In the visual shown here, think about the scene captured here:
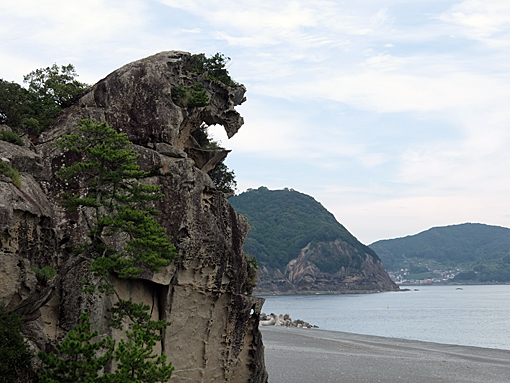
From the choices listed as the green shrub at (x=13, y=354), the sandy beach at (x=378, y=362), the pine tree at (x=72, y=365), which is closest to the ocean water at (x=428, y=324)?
the sandy beach at (x=378, y=362)

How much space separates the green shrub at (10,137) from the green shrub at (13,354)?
8.06m

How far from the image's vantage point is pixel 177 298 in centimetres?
2202

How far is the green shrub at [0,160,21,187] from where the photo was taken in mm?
16448

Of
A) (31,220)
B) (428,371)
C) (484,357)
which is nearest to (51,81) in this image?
(31,220)

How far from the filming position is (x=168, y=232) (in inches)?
840

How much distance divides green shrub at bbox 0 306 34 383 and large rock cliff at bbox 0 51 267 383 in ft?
8.82

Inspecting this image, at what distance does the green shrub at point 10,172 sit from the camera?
16.4 meters

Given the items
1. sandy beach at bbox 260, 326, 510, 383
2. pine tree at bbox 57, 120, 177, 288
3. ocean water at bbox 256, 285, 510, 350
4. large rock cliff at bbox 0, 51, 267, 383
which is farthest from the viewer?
ocean water at bbox 256, 285, 510, 350

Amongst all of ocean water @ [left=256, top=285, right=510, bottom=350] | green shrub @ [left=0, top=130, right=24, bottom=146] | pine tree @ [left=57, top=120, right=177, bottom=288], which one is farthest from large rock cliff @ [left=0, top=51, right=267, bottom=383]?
ocean water @ [left=256, top=285, right=510, bottom=350]

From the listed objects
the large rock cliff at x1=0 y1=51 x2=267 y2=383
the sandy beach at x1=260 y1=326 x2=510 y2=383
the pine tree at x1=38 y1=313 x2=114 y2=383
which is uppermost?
the large rock cliff at x1=0 y1=51 x2=267 y2=383

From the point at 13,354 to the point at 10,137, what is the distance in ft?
31.7

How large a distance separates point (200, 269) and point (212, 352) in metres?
4.20

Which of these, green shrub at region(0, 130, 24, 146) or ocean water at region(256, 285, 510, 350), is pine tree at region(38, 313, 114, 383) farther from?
ocean water at region(256, 285, 510, 350)

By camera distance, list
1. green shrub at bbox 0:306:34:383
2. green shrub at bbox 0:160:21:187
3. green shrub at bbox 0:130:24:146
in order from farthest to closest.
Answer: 1. green shrub at bbox 0:130:24:146
2. green shrub at bbox 0:160:21:187
3. green shrub at bbox 0:306:34:383
